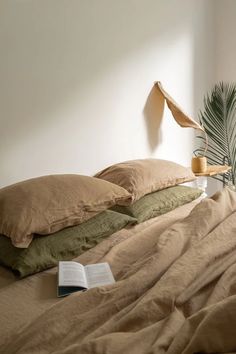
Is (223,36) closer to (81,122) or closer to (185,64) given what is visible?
(185,64)

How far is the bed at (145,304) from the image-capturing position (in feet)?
2.85

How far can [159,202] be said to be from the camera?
2180 millimetres

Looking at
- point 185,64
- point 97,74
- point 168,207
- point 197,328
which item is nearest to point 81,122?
point 97,74

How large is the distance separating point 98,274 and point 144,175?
97cm

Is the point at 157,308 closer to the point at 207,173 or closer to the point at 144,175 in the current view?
the point at 144,175

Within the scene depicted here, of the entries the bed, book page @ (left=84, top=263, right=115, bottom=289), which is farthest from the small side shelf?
book page @ (left=84, top=263, right=115, bottom=289)

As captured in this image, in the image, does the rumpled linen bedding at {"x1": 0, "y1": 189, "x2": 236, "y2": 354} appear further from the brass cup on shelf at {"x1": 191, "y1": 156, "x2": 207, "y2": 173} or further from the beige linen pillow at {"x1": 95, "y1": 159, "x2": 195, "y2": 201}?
the brass cup on shelf at {"x1": 191, "y1": 156, "x2": 207, "y2": 173}

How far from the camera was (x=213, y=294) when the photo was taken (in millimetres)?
1109

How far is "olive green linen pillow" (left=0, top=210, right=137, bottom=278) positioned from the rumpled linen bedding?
0.18 ft

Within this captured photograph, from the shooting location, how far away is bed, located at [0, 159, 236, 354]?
2.85 feet

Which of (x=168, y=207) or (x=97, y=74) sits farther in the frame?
(x=97, y=74)

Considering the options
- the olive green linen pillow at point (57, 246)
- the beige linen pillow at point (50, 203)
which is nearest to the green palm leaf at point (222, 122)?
the beige linen pillow at point (50, 203)

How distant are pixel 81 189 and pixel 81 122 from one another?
0.63 m

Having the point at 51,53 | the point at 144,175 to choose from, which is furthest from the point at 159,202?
the point at 51,53
